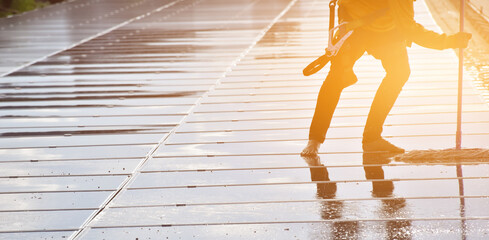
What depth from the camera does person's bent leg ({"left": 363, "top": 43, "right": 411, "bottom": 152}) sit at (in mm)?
7008

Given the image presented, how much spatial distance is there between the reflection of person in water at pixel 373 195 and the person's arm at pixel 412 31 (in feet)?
2.67

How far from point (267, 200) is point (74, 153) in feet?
7.36

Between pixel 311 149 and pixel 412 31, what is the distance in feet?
3.52

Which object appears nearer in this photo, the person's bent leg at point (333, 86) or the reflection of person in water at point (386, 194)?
the reflection of person in water at point (386, 194)

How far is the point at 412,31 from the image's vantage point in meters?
7.01

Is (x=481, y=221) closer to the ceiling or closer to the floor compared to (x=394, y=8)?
closer to the floor

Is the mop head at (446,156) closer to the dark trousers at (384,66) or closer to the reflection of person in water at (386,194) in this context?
the reflection of person in water at (386,194)

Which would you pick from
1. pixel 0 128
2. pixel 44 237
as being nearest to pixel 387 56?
pixel 44 237

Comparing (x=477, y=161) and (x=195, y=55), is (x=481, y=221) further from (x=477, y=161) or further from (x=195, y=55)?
(x=195, y=55)

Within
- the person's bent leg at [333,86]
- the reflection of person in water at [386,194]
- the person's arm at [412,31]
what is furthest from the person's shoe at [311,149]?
the person's arm at [412,31]

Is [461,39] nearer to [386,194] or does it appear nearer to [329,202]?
[386,194]

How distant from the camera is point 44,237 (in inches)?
211

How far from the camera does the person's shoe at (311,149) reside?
7.22 meters

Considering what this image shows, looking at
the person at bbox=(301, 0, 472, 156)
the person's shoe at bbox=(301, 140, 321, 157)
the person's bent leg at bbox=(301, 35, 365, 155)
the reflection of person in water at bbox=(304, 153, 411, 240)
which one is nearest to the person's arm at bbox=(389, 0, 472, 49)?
the person at bbox=(301, 0, 472, 156)
